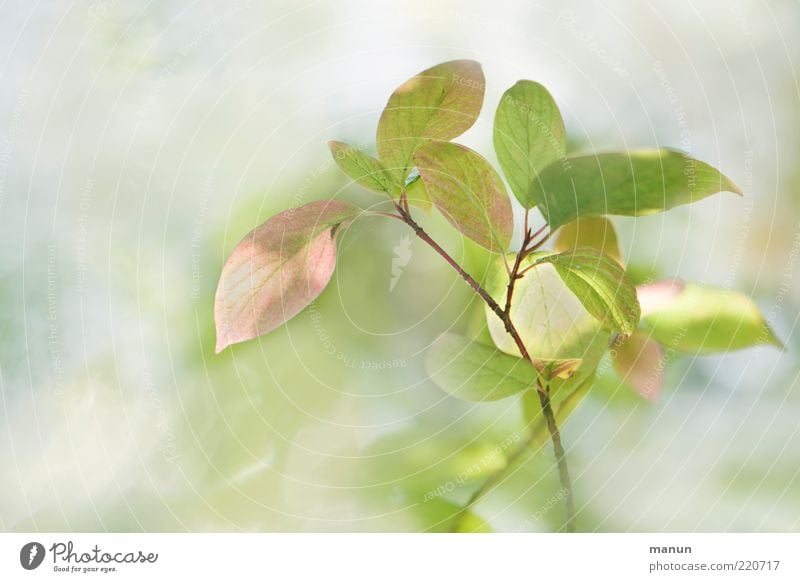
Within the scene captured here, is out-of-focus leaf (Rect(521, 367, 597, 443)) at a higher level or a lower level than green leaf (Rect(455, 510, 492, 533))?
higher

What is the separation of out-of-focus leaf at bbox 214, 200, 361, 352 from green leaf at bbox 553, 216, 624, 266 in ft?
0.40

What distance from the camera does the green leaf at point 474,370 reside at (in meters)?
0.43

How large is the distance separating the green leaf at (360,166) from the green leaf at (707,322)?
0.55 feet

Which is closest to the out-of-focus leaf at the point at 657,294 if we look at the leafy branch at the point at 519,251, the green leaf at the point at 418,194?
the leafy branch at the point at 519,251

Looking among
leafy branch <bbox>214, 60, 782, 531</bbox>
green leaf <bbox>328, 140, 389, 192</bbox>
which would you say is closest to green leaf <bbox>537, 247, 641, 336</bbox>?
leafy branch <bbox>214, 60, 782, 531</bbox>

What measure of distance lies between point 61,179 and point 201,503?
0.72 ft

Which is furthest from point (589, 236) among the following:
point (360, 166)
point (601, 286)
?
point (360, 166)

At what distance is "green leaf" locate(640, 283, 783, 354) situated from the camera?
17.6 inches

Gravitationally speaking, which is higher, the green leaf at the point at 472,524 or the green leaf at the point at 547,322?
the green leaf at the point at 547,322

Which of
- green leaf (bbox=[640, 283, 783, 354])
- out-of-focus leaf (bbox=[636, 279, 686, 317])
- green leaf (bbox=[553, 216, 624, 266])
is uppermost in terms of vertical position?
green leaf (bbox=[553, 216, 624, 266])

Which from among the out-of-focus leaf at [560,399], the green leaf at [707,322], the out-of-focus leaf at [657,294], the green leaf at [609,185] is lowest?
the out-of-focus leaf at [560,399]

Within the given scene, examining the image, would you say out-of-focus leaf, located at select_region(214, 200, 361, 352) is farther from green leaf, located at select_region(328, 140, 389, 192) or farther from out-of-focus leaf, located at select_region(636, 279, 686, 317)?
out-of-focus leaf, located at select_region(636, 279, 686, 317)

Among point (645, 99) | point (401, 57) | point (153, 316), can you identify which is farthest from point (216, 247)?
point (645, 99)
